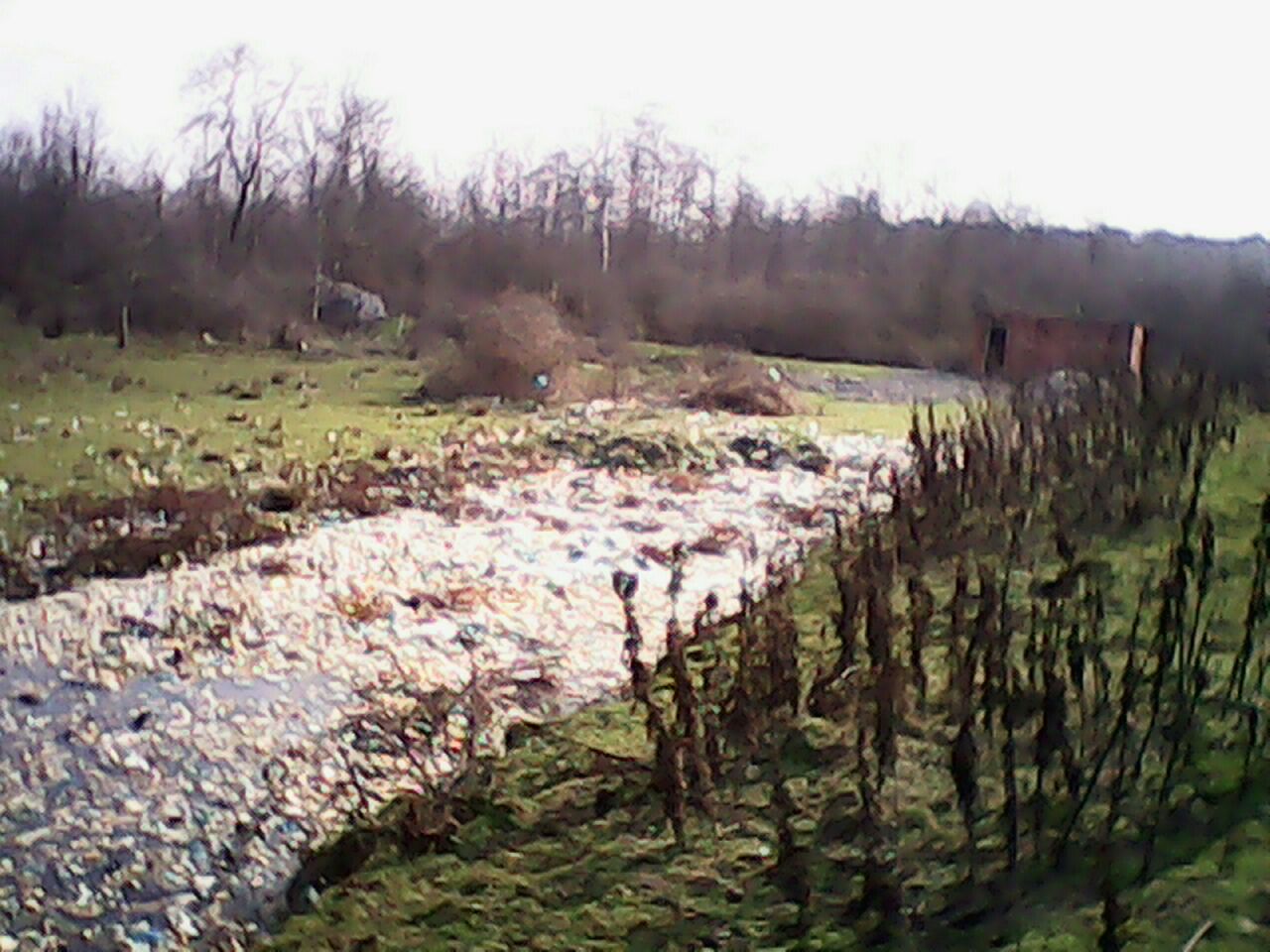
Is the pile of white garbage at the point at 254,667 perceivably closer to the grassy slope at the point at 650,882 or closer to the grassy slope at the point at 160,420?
the grassy slope at the point at 650,882

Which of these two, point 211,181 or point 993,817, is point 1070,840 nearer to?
point 993,817

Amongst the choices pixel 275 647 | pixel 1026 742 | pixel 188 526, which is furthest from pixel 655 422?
pixel 1026 742

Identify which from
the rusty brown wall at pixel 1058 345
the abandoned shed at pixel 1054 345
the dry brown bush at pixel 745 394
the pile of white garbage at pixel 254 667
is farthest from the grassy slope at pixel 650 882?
the dry brown bush at pixel 745 394

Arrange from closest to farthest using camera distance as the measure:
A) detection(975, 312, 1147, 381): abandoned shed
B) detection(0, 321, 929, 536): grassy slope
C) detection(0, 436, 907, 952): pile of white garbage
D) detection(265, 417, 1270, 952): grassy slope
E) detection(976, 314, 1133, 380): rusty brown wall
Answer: detection(265, 417, 1270, 952): grassy slope, detection(0, 436, 907, 952): pile of white garbage, detection(975, 312, 1147, 381): abandoned shed, detection(976, 314, 1133, 380): rusty brown wall, detection(0, 321, 929, 536): grassy slope

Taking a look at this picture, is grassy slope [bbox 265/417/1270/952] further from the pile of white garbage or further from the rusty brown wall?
the rusty brown wall

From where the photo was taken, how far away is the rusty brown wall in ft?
22.3

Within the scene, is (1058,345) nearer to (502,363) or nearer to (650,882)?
(502,363)

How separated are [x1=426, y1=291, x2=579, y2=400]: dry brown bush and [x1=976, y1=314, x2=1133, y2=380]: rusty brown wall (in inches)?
170

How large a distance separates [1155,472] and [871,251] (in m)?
17.9

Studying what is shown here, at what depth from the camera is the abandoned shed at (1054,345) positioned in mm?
6648

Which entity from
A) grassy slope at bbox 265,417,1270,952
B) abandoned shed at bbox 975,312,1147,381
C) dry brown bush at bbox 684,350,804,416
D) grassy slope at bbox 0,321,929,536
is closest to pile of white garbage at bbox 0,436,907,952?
grassy slope at bbox 265,417,1270,952

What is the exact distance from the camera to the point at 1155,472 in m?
4.34

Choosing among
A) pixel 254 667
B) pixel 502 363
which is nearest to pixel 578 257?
pixel 502 363

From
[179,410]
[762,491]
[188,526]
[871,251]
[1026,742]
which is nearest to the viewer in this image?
[1026,742]
